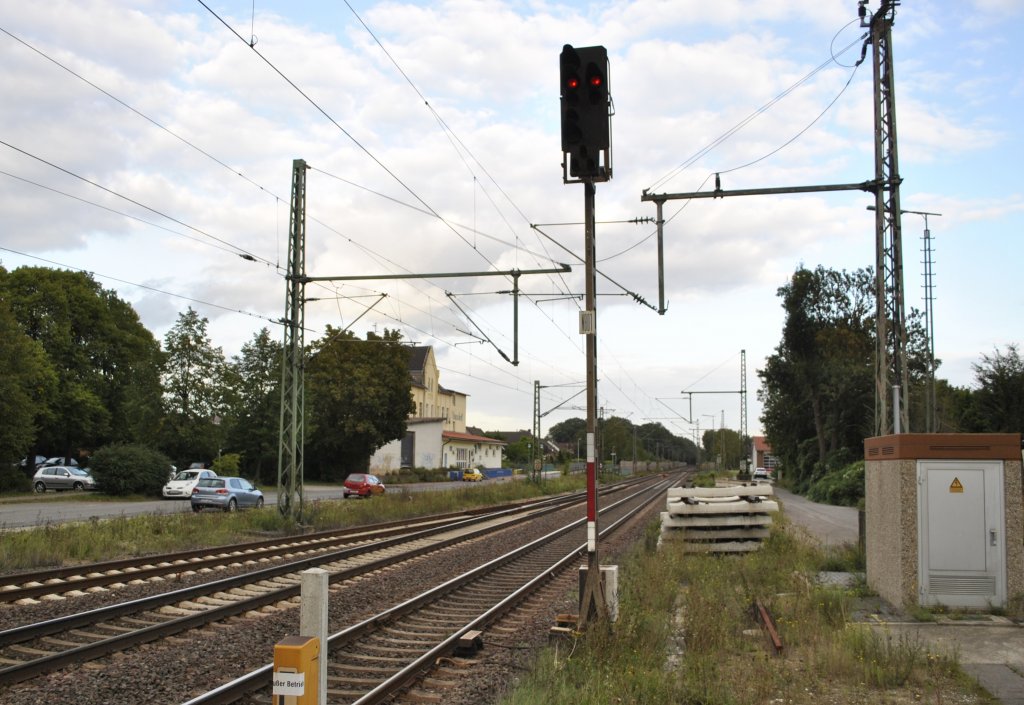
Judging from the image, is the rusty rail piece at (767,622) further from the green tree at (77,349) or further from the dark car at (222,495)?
the green tree at (77,349)

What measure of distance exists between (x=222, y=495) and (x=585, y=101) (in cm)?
2623

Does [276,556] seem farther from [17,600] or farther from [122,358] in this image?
[122,358]

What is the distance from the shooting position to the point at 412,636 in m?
10.3

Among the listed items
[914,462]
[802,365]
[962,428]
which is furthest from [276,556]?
[802,365]

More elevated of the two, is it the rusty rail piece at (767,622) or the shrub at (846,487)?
the rusty rail piece at (767,622)

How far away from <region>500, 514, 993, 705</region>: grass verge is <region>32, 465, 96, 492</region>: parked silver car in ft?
139

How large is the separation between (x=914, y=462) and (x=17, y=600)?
1147 cm

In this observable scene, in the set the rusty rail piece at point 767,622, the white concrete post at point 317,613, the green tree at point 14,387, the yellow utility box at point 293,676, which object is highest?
the green tree at point 14,387

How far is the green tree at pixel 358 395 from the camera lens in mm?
66438

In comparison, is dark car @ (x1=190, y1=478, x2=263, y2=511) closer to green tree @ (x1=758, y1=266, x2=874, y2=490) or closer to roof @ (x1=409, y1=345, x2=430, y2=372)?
green tree @ (x1=758, y1=266, x2=874, y2=490)

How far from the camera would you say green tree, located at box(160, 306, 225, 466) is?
45.5 m

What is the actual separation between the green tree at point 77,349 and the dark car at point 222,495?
22700 mm

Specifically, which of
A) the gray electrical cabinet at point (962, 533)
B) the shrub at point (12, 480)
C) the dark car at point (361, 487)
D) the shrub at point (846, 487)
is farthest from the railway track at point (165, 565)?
the shrub at point (12, 480)

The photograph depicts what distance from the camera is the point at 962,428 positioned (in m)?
40.1
